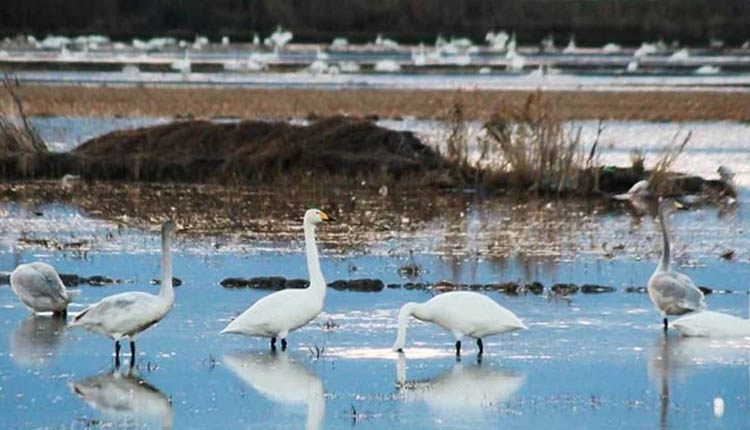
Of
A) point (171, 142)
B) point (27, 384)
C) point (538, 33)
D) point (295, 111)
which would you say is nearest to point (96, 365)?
point (27, 384)

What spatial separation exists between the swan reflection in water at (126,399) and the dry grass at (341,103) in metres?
23.7

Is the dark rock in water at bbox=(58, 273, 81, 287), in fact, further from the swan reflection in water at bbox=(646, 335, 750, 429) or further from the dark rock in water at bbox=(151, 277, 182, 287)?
the swan reflection in water at bbox=(646, 335, 750, 429)

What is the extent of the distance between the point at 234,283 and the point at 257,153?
11.3 meters

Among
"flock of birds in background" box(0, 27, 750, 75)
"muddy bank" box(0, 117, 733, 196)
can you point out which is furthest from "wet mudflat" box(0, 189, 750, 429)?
"flock of birds in background" box(0, 27, 750, 75)

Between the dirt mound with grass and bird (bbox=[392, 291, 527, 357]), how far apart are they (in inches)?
521

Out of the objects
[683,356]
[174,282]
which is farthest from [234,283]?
[683,356]

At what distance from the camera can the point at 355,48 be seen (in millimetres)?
79250

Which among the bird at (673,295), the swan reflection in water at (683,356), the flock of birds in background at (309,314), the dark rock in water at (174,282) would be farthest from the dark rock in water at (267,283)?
the swan reflection in water at (683,356)

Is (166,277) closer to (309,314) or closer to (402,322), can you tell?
(309,314)

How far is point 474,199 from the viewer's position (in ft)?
77.1

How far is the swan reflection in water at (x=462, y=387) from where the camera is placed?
405 inches

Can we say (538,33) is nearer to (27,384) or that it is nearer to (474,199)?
(474,199)

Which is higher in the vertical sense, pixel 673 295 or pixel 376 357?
pixel 673 295

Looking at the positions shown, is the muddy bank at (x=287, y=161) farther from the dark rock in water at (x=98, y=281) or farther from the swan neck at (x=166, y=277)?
the swan neck at (x=166, y=277)
